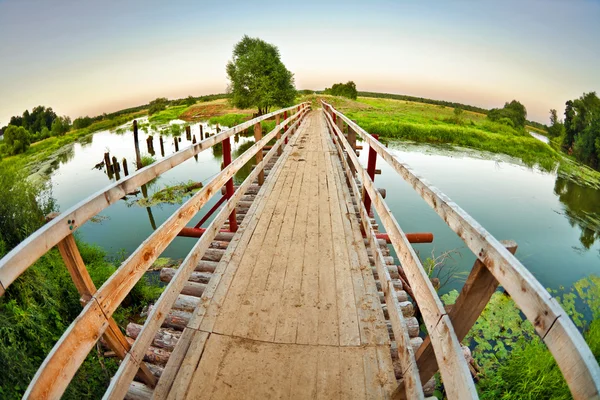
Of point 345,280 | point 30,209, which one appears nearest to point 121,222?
point 30,209

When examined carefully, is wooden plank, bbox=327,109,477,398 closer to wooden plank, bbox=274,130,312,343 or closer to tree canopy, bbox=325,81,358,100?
wooden plank, bbox=274,130,312,343

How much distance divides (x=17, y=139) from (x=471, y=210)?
41212mm

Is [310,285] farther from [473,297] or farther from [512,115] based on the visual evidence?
[512,115]

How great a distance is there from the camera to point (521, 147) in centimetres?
2734

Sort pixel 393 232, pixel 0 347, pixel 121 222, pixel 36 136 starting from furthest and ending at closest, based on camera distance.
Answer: pixel 36 136, pixel 121 222, pixel 0 347, pixel 393 232

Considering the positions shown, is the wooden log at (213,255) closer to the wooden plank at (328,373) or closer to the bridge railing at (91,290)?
the bridge railing at (91,290)

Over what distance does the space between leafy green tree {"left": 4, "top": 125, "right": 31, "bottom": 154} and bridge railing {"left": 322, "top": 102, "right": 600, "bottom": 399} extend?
131ft

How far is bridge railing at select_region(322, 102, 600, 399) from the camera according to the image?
673mm

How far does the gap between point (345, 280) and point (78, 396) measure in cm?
333

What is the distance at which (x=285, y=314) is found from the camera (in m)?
2.16

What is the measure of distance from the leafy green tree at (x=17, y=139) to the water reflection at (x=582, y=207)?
43.4 m

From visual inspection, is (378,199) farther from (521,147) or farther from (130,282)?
(521,147)

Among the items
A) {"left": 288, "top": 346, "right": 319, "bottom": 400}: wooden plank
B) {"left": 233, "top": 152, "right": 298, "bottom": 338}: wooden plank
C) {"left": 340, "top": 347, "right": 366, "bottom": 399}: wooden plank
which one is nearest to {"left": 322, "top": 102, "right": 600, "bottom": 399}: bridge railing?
{"left": 340, "top": 347, "right": 366, "bottom": 399}: wooden plank

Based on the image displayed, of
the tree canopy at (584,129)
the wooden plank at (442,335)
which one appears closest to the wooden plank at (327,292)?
the wooden plank at (442,335)
